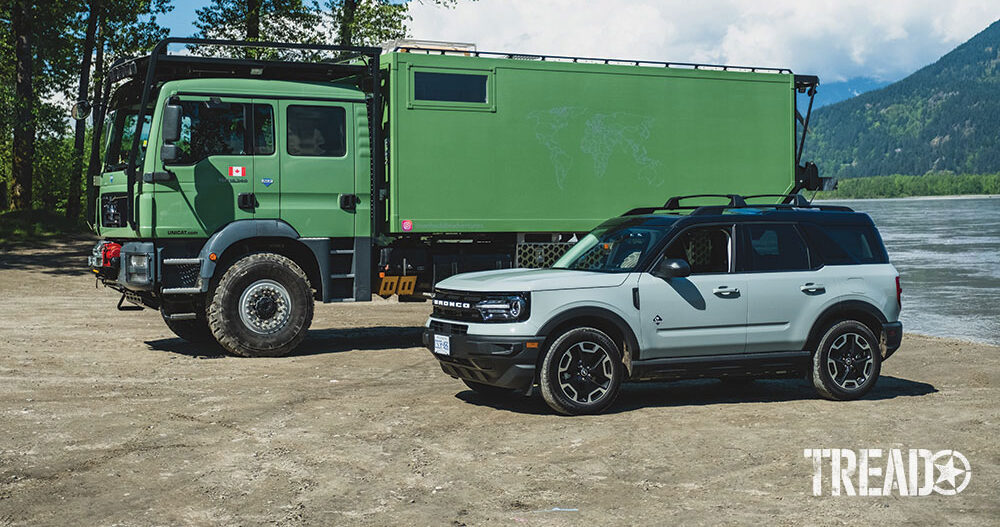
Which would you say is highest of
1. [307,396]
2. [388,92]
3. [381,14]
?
[381,14]

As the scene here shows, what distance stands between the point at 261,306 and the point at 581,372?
5318 mm

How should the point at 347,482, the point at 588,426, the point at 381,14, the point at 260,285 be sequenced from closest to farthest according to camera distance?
the point at 347,482 < the point at 588,426 < the point at 260,285 < the point at 381,14

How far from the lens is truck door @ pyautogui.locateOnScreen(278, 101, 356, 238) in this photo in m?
13.2

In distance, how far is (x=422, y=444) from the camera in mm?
8008

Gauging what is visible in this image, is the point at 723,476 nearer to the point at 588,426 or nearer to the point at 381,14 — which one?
the point at 588,426

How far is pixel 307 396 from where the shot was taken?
404 inches

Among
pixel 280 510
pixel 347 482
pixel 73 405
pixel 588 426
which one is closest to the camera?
pixel 280 510

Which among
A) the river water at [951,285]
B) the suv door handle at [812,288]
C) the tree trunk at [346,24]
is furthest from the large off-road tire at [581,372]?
the tree trunk at [346,24]

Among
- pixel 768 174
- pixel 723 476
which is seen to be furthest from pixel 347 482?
pixel 768 174

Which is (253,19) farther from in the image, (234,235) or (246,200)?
(234,235)

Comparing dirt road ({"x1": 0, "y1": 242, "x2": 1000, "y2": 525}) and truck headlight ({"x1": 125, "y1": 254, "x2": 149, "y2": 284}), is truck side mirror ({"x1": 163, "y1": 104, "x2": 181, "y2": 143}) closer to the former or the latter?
truck headlight ({"x1": 125, "y1": 254, "x2": 149, "y2": 284})

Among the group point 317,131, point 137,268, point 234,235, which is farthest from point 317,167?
point 137,268

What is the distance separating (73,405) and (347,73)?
19.4ft

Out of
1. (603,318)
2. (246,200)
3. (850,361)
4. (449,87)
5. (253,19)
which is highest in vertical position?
(253,19)
